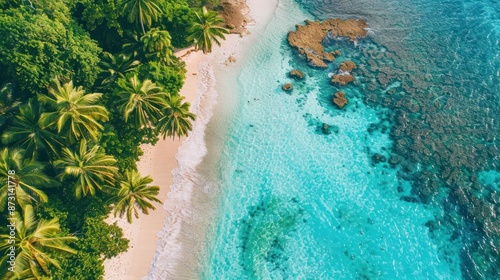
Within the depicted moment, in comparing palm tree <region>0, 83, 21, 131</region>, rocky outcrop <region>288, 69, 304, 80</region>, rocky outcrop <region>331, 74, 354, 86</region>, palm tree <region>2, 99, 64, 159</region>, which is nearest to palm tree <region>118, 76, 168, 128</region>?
palm tree <region>2, 99, 64, 159</region>

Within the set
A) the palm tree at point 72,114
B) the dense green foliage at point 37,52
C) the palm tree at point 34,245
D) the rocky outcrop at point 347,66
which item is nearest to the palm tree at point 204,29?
the dense green foliage at point 37,52

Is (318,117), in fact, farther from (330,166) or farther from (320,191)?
(320,191)

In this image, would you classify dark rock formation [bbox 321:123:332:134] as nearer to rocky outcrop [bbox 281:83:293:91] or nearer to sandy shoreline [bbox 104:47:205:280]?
rocky outcrop [bbox 281:83:293:91]

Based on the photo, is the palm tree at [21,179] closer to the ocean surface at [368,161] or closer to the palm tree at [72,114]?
the palm tree at [72,114]

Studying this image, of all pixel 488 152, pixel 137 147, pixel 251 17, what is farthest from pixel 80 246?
pixel 488 152

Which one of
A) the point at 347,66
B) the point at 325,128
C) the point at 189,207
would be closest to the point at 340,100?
Result: the point at 325,128
